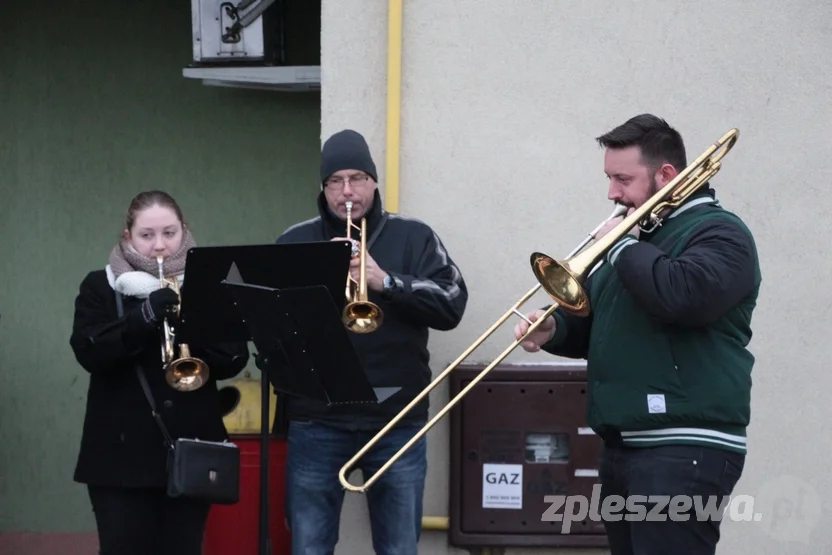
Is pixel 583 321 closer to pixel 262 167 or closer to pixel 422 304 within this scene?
pixel 422 304

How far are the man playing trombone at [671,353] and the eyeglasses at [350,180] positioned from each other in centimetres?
122

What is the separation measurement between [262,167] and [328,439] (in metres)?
2.02

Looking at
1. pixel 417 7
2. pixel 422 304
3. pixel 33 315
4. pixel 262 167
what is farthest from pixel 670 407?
pixel 33 315

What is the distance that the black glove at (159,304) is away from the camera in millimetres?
4473

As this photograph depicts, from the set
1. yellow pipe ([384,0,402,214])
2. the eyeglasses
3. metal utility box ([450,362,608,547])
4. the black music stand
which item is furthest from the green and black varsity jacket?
yellow pipe ([384,0,402,214])

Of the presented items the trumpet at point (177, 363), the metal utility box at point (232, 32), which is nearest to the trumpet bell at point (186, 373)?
the trumpet at point (177, 363)

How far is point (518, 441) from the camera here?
539 cm

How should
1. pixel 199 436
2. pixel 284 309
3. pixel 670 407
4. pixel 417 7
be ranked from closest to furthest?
pixel 670 407
pixel 284 309
pixel 199 436
pixel 417 7

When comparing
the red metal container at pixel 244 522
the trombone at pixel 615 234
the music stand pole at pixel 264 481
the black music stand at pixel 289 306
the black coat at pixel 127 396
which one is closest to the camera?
the trombone at pixel 615 234

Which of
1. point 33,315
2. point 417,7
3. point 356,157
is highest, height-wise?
point 417,7

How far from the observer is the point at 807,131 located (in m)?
5.42

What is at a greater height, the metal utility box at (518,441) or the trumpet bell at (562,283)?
the trumpet bell at (562,283)

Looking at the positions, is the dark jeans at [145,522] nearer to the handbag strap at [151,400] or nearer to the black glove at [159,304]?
the handbag strap at [151,400]

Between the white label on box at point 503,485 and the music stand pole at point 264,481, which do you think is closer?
the music stand pole at point 264,481
